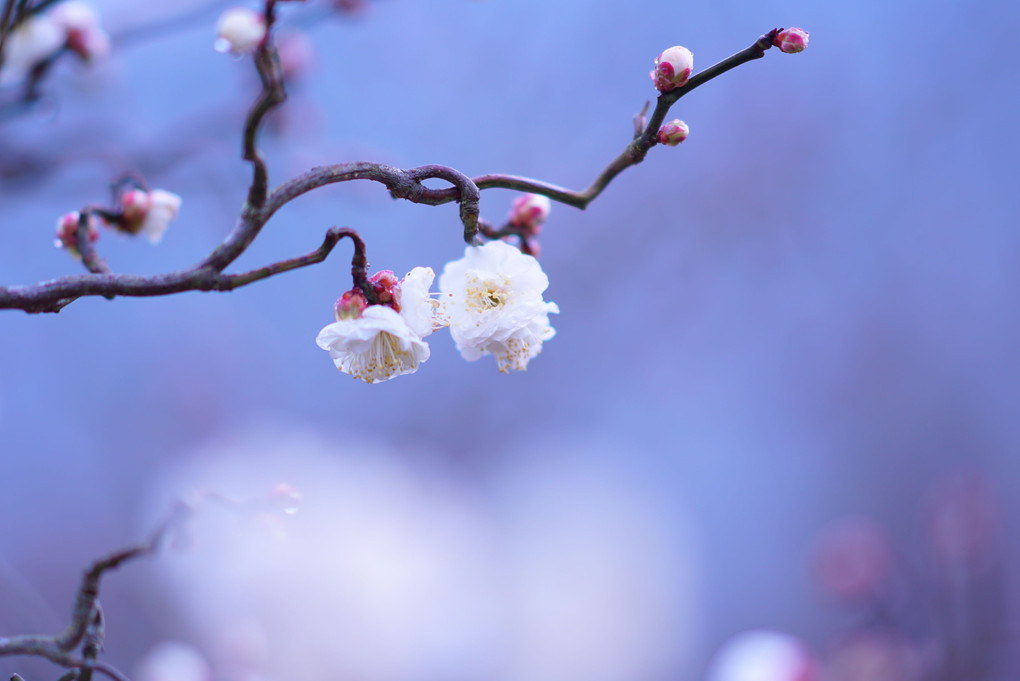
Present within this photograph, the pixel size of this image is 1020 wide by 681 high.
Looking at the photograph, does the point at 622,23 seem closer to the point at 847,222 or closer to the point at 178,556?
the point at 847,222

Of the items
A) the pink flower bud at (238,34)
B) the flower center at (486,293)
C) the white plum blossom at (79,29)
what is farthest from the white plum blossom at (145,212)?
the white plum blossom at (79,29)

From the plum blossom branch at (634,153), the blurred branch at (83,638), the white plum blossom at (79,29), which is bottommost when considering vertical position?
the blurred branch at (83,638)

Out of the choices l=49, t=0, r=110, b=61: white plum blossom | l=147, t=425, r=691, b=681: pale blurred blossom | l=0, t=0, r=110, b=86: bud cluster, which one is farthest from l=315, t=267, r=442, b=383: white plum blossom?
l=147, t=425, r=691, b=681: pale blurred blossom

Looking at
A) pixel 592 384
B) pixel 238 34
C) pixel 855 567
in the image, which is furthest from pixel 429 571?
pixel 238 34

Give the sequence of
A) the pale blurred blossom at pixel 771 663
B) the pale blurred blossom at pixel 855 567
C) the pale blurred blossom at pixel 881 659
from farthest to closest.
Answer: the pale blurred blossom at pixel 855 567
the pale blurred blossom at pixel 881 659
the pale blurred blossom at pixel 771 663

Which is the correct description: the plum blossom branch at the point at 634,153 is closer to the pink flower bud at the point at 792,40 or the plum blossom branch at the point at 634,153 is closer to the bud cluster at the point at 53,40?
the pink flower bud at the point at 792,40

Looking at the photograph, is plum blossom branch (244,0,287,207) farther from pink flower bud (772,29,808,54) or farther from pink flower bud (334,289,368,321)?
pink flower bud (772,29,808,54)
